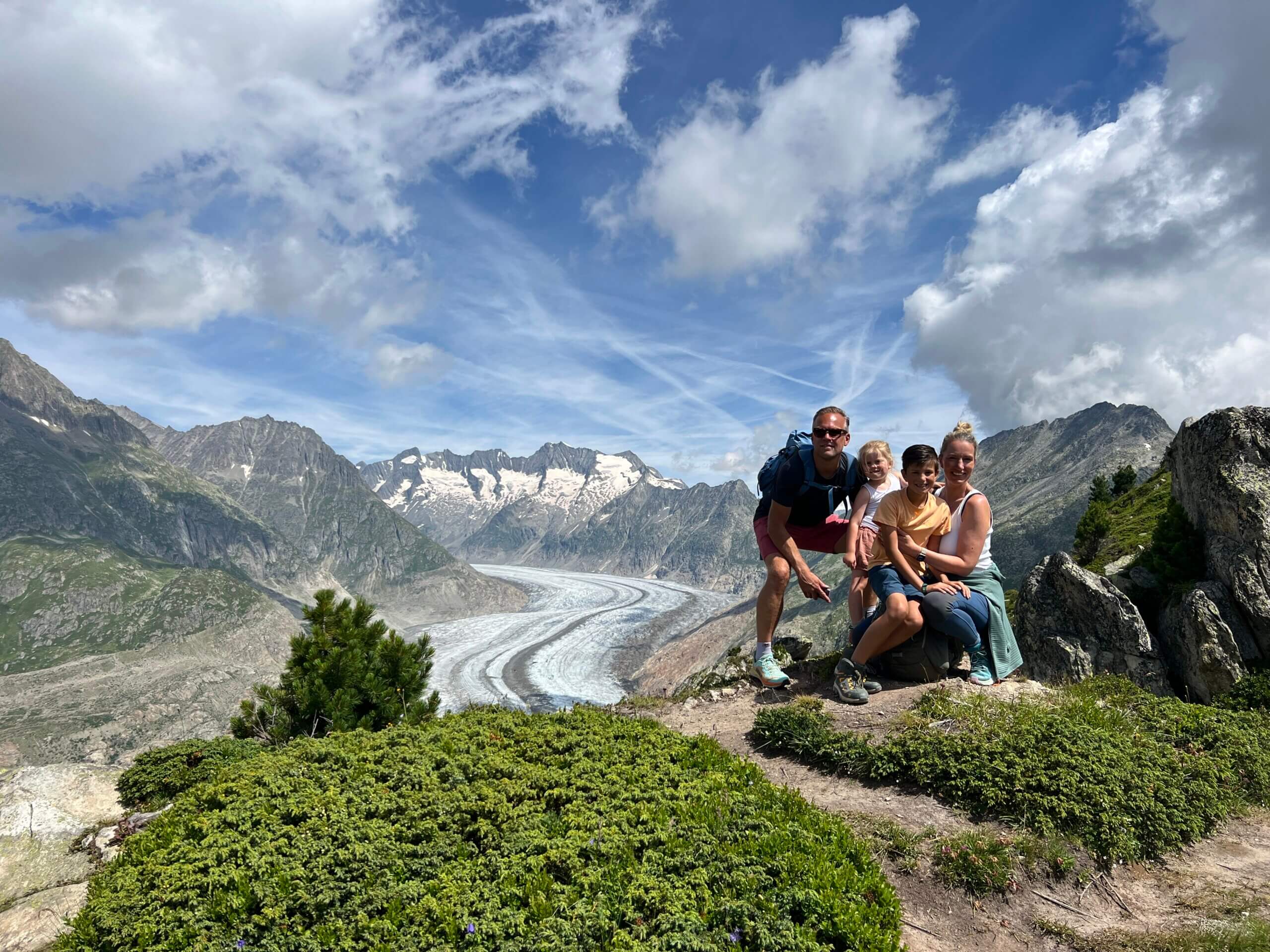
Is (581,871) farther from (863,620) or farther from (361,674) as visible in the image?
(361,674)

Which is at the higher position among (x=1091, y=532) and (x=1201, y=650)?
(x=1091, y=532)

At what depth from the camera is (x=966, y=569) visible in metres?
11.6

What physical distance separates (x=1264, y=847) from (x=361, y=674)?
19071 millimetres

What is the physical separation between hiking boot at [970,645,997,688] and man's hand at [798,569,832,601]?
3.90 meters

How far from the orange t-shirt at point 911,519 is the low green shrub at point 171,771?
466 inches

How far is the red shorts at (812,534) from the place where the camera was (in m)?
11.6

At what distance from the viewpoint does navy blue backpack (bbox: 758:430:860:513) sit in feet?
35.2

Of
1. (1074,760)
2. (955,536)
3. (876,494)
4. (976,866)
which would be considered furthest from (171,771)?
(955,536)

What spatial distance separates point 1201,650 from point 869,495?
1155 cm

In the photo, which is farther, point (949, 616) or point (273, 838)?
point (949, 616)

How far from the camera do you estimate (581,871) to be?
5.99m

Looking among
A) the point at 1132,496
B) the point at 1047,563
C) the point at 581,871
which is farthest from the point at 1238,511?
the point at 1132,496

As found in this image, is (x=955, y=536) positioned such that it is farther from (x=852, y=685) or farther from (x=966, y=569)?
(x=852, y=685)

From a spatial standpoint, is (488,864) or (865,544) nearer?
(488,864)
